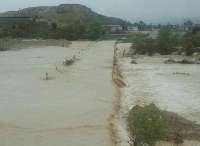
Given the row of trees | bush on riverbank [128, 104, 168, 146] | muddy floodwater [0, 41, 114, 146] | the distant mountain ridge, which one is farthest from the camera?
the distant mountain ridge

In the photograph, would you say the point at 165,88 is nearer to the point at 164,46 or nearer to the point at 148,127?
the point at 148,127

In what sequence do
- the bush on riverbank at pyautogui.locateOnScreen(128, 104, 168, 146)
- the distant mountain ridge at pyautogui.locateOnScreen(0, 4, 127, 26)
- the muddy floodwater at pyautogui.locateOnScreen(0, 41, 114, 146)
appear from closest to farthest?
the bush on riverbank at pyautogui.locateOnScreen(128, 104, 168, 146)
the muddy floodwater at pyautogui.locateOnScreen(0, 41, 114, 146)
the distant mountain ridge at pyautogui.locateOnScreen(0, 4, 127, 26)

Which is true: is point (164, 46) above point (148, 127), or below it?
below

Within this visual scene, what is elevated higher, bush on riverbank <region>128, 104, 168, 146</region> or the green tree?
bush on riverbank <region>128, 104, 168, 146</region>

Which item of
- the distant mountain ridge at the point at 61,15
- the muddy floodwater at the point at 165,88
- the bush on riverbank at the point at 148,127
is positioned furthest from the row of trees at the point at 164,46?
the distant mountain ridge at the point at 61,15

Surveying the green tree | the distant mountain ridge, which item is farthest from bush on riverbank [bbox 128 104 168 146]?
the distant mountain ridge

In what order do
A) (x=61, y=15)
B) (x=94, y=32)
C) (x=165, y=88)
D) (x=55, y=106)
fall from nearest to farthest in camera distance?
(x=55, y=106) → (x=165, y=88) → (x=94, y=32) → (x=61, y=15)

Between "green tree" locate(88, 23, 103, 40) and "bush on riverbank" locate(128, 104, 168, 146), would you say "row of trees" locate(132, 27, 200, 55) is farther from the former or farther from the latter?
"bush on riverbank" locate(128, 104, 168, 146)

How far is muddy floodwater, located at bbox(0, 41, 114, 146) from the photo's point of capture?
17091 mm

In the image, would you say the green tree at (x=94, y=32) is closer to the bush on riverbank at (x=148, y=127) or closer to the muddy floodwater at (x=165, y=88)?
the muddy floodwater at (x=165, y=88)

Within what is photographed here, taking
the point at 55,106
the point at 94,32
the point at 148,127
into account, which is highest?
the point at 148,127

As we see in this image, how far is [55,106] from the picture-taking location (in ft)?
74.0

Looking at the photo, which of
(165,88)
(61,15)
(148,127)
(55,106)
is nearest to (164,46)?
(165,88)

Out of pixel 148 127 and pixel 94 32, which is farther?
pixel 94 32
